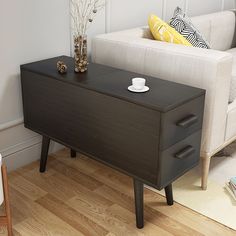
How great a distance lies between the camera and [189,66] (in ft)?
6.06

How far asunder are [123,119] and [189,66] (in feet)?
1.50

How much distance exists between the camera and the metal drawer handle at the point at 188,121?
158 centimetres

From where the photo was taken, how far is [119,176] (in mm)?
2162

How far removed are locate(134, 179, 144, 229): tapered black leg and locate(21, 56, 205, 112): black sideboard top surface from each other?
37 centimetres

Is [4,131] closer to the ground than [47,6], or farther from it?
closer to the ground

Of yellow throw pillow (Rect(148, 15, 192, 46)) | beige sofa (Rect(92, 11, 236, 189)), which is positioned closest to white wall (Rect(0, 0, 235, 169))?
beige sofa (Rect(92, 11, 236, 189))

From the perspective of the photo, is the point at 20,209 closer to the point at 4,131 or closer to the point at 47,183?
the point at 47,183

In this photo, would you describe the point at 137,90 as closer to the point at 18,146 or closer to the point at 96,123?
the point at 96,123

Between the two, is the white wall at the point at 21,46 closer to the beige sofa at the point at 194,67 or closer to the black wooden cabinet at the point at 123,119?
the black wooden cabinet at the point at 123,119

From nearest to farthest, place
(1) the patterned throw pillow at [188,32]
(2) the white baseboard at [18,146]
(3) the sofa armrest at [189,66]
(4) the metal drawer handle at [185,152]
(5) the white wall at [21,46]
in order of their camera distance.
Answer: (4) the metal drawer handle at [185,152] < (3) the sofa armrest at [189,66] < (5) the white wall at [21,46] < (2) the white baseboard at [18,146] < (1) the patterned throw pillow at [188,32]

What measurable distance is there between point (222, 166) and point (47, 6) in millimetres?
1334

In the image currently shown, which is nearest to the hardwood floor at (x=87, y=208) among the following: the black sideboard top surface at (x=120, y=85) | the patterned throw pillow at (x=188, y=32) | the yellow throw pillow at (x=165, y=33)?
the black sideboard top surface at (x=120, y=85)

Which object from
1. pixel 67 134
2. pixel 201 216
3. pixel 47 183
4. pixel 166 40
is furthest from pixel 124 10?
pixel 201 216

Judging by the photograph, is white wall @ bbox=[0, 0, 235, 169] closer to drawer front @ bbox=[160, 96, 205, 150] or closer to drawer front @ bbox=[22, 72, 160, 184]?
drawer front @ bbox=[22, 72, 160, 184]
